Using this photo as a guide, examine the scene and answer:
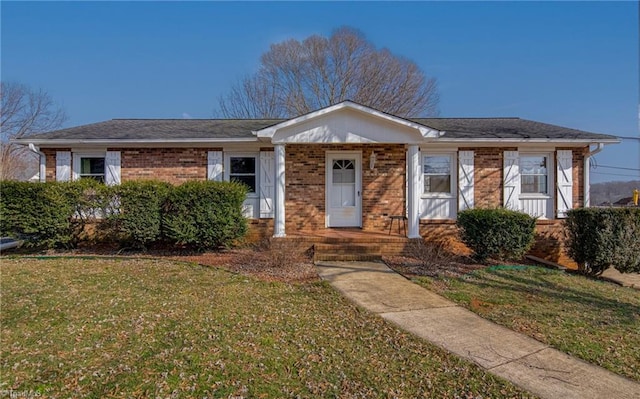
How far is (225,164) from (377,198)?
4605 mm

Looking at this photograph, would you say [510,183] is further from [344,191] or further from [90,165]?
[90,165]

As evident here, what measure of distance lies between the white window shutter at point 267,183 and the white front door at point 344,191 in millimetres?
1653

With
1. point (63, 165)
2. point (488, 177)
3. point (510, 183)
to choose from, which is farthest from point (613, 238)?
point (63, 165)

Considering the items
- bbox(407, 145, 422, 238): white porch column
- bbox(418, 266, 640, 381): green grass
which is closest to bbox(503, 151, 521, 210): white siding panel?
bbox(407, 145, 422, 238): white porch column

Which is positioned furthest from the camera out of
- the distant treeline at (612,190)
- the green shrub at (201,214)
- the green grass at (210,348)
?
the distant treeline at (612,190)

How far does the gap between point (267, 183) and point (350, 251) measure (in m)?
3.41

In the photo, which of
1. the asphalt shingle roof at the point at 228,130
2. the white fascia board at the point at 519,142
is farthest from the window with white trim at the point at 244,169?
the white fascia board at the point at 519,142

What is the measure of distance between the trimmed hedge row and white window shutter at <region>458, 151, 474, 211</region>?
6.25 metres

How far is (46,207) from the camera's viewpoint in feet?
26.2

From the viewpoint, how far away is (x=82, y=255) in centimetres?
796

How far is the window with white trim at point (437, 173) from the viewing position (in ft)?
33.0

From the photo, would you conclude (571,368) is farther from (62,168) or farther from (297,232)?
(62,168)

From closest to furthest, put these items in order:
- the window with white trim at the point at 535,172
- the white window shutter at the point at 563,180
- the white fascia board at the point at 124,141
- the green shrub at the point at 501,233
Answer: the green shrub at the point at 501,233, the white fascia board at the point at 124,141, the white window shutter at the point at 563,180, the window with white trim at the point at 535,172

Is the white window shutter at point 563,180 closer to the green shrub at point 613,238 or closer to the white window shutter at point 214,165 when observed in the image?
the green shrub at point 613,238
